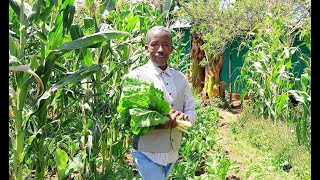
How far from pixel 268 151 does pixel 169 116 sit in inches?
138

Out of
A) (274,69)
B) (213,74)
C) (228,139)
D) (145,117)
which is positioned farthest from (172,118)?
(213,74)

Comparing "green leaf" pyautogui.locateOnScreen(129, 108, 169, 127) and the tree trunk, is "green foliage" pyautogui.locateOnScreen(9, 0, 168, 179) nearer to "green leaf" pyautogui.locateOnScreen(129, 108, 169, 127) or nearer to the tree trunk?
"green leaf" pyautogui.locateOnScreen(129, 108, 169, 127)

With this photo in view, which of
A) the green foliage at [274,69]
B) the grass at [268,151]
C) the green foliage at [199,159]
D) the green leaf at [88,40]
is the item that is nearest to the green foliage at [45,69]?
the green leaf at [88,40]

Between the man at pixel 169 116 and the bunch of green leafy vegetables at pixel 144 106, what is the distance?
79 millimetres

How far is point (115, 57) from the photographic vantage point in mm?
3943

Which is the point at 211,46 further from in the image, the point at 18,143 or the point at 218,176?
the point at 18,143

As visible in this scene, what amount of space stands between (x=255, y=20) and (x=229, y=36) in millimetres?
676

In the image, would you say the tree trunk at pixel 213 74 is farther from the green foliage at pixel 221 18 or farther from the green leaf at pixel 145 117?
the green leaf at pixel 145 117

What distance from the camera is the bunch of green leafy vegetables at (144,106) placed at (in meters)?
2.15

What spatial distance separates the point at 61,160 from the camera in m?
2.62

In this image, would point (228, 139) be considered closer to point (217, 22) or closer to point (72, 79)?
point (217, 22)

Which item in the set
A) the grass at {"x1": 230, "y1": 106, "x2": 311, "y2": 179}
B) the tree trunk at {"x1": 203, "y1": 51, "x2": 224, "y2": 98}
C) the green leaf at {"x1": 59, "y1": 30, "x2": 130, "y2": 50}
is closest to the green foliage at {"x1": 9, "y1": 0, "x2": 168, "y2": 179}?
the green leaf at {"x1": 59, "y1": 30, "x2": 130, "y2": 50}

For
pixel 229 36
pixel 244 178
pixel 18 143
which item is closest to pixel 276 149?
pixel 244 178

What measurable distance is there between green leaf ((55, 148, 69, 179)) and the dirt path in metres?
1.84
